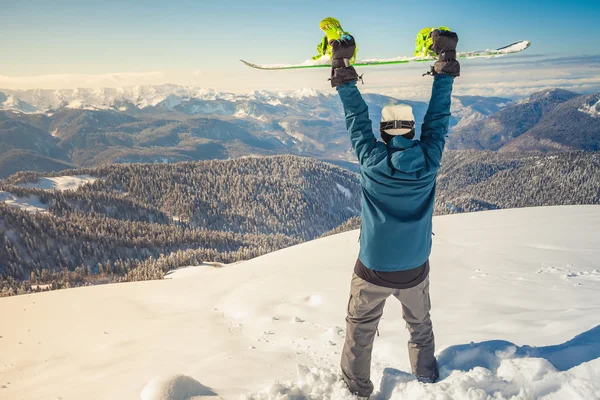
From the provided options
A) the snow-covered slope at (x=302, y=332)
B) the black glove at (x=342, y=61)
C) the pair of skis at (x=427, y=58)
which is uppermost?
the pair of skis at (x=427, y=58)

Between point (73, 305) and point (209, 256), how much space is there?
58.6 meters

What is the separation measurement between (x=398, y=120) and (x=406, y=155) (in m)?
0.44

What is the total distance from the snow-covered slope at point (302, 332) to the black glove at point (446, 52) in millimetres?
3212

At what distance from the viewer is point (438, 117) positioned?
386cm

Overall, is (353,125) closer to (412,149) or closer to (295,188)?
(412,149)

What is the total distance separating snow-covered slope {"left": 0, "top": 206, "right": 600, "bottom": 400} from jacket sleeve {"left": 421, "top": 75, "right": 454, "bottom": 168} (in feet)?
8.00

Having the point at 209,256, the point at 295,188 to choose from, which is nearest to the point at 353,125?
the point at 209,256

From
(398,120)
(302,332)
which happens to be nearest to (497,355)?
(398,120)

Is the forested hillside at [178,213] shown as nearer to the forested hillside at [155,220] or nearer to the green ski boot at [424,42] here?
the forested hillside at [155,220]

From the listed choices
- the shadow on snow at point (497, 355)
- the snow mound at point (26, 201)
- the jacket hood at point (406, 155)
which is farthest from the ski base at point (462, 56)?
the snow mound at point (26, 201)

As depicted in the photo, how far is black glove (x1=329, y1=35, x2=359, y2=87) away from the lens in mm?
3703

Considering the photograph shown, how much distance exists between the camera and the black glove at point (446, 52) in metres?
3.85

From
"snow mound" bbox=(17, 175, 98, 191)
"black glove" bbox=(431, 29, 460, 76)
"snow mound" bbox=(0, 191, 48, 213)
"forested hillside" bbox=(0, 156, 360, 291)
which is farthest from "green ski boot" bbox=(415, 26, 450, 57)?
"snow mound" bbox=(17, 175, 98, 191)

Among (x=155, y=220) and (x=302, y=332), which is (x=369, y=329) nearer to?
(x=302, y=332)
